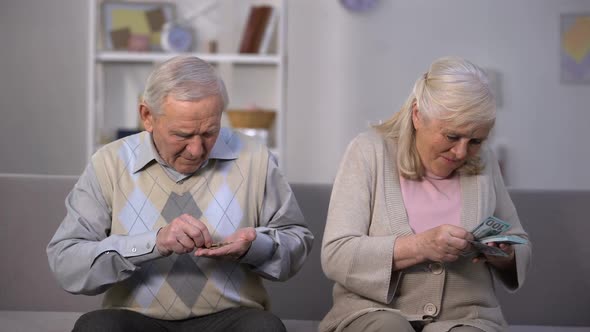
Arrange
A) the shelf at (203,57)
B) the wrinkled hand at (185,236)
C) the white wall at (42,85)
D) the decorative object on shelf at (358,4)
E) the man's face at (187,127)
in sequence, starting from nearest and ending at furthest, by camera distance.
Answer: the wrinkled hand at (185,236)
the man's face at (187,127)
the shelf at (203,57)
the white wall at (42,85)
the decorative object on shelf at (358,4)

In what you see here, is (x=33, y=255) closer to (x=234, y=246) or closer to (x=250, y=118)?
(x=234, y=246)

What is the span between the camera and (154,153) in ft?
7.02

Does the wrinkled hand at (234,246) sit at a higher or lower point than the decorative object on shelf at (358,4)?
lower

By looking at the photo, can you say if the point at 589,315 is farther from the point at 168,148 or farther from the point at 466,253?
the point at 168,148

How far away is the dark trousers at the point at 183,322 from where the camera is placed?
1.93 meters

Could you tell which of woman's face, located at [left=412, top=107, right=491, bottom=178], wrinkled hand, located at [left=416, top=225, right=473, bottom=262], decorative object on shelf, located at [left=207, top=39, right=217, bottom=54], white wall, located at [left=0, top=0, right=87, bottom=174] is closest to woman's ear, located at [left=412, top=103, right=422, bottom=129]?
woman's face, located at [left=412, top=107, right=491, bottom=178]

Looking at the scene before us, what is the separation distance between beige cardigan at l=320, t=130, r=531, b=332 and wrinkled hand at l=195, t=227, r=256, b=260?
0.25 m

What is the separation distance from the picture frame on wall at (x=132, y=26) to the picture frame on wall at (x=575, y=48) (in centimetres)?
252

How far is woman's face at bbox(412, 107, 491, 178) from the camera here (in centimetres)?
205

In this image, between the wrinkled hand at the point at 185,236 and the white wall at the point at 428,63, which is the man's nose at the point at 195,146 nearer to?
the wrinkled hand at the point at 185,236

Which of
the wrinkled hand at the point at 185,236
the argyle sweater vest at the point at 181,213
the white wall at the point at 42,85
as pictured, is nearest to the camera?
the wrinkled hand at the point at 185,236

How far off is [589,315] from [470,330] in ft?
2.44

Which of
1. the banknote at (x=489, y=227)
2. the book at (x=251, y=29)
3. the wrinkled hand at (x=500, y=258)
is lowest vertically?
the wrinkled hand at (x=500, y=258)

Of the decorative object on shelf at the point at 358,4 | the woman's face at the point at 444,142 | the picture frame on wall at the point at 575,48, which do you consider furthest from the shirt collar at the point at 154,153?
the picture frame on wall at the point at 575,48
